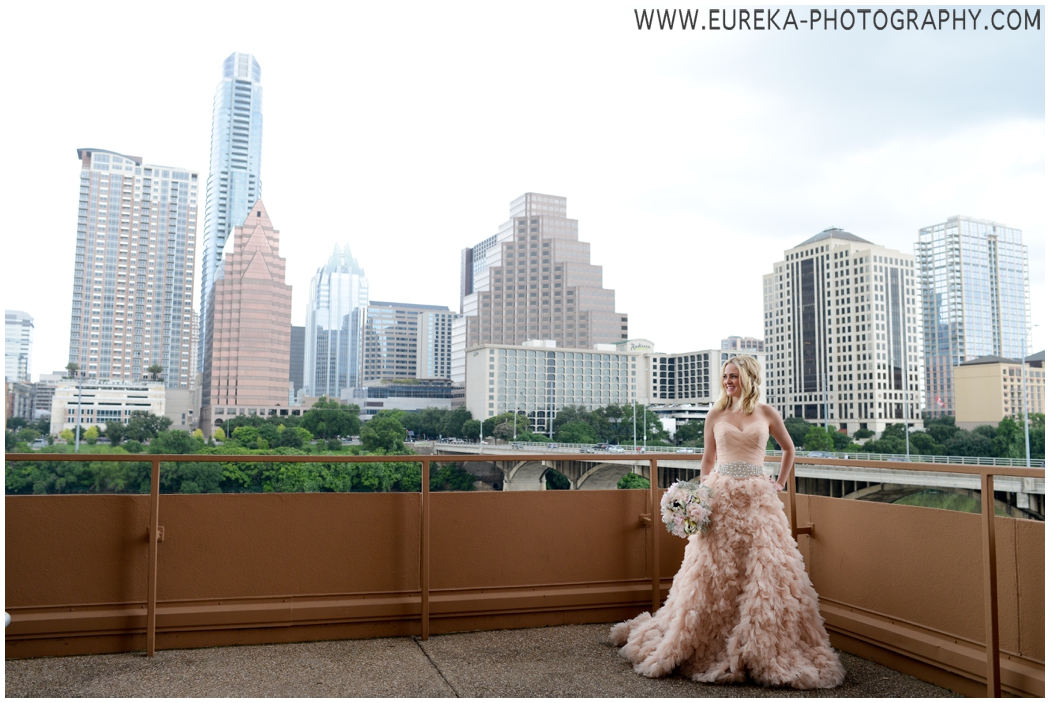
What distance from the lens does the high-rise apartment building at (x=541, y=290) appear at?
12900cm

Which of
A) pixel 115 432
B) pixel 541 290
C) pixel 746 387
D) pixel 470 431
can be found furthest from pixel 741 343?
pixel 746 387

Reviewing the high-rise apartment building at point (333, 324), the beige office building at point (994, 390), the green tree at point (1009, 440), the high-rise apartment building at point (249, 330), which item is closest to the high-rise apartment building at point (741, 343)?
the beige office building at point (994, 390)

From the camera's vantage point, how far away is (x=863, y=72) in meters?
113

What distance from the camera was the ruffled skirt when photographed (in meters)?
3.15

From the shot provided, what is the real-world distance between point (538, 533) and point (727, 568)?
1.03m

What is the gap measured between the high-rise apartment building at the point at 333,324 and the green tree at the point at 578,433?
69.0 metres

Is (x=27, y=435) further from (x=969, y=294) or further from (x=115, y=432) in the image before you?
(x=969, y=294)

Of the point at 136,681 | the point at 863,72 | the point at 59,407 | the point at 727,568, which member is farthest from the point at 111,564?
the point at 863,72

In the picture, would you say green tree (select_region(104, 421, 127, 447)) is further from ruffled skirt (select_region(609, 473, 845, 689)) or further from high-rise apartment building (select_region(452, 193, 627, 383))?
ruffled skirt (select_region(609, 473, 845, 689))

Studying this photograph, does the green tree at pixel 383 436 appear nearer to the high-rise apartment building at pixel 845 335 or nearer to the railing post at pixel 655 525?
the high-rise apartment building at pixel 845 335

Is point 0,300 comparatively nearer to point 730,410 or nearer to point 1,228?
point 1,228

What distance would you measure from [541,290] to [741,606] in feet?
418

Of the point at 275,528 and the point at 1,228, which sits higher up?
the point at 1,228

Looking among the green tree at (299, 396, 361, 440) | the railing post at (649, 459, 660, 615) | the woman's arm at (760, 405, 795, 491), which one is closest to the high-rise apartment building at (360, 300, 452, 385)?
the green tree at (299, 396, 361, 440)
